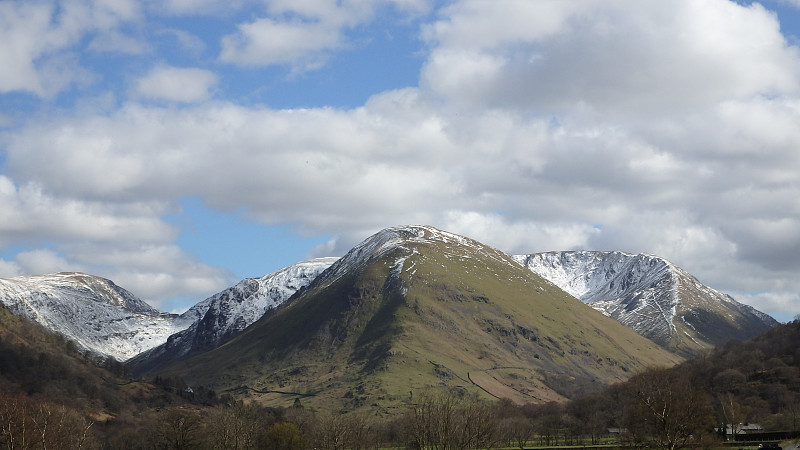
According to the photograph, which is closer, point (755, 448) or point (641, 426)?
point (755, 448)

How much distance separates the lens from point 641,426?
7397 inches

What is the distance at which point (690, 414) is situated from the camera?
167 metres

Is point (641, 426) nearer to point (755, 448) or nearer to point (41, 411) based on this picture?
point (755, 448)

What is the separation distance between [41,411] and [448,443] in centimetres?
9392

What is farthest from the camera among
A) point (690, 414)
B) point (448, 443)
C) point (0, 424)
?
point (448, 443)

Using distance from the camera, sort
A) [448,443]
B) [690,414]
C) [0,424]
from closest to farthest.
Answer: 1. [690,414]
2. [0,424]
3. [448,443]

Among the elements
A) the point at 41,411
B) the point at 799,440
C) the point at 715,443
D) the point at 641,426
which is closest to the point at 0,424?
the point at 41,411

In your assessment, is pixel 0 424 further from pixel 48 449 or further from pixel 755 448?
pixel 755 448

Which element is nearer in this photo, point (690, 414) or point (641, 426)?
point (690, 414)

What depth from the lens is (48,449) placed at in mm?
175875

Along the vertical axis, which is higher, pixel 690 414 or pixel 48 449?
pixel 690 414

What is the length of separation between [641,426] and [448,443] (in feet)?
146

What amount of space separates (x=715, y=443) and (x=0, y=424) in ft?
Result: 497

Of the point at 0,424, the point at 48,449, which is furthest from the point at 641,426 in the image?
the point at 0,424
